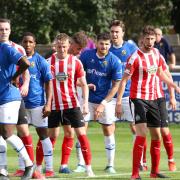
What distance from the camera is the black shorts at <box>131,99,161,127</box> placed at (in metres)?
13.5

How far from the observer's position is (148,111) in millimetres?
13703

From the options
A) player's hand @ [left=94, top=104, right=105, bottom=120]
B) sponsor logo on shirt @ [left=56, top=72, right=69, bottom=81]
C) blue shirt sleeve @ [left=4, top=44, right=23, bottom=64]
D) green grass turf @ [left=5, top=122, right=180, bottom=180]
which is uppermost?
blue shirt sleeve @ [left=4, top=44, right=23, bottom=64]

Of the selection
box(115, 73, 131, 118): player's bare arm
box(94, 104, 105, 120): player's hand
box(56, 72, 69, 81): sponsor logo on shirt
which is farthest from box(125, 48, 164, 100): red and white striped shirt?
box(56, 72, 69, 81): sponsor logo on shirt

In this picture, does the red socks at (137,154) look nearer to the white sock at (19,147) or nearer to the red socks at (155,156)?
the red socks at (155,156)

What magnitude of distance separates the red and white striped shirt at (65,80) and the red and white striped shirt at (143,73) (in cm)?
88

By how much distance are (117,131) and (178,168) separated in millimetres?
7717

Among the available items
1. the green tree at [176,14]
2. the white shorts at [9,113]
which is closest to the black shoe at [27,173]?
the white shorts at [9,113]

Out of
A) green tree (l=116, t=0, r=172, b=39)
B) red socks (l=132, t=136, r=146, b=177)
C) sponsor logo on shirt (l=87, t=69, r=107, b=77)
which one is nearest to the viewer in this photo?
red socks (l=132, t=136, r=146, b=177)

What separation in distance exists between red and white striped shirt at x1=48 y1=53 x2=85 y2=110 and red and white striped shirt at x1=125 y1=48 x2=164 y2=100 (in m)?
0.88

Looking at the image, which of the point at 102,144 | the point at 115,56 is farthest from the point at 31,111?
the point at 102,144

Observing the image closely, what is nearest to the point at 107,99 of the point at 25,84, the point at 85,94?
the point at 85,94

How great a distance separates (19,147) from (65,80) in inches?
74.1

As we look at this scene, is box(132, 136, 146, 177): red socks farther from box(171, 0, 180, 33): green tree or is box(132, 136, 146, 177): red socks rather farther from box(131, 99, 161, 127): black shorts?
box(171, 0, 180, 33): green tree

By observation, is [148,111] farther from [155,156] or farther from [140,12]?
[140,12]
